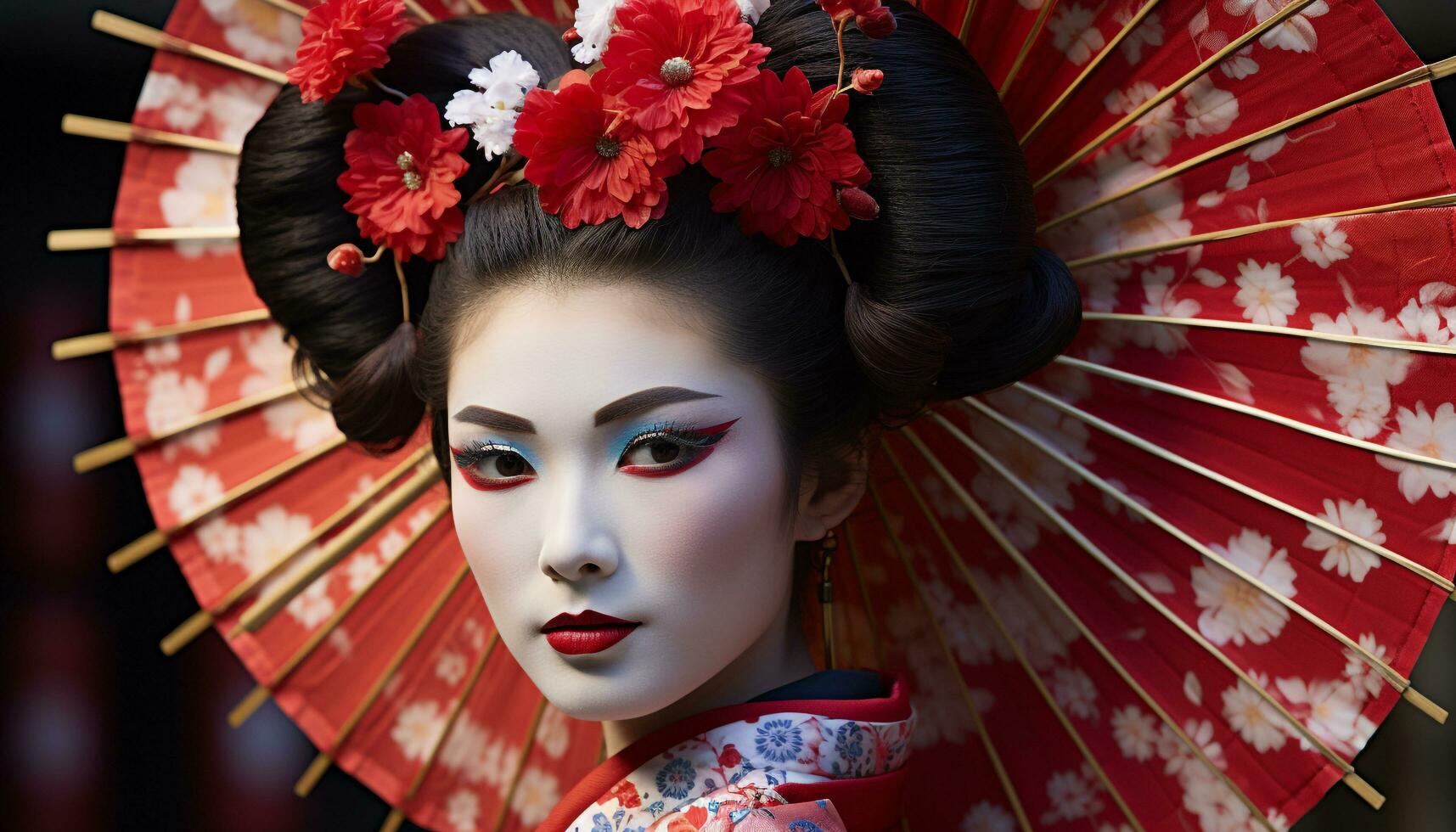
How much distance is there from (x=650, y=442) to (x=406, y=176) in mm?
397

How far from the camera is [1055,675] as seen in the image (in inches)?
56.9

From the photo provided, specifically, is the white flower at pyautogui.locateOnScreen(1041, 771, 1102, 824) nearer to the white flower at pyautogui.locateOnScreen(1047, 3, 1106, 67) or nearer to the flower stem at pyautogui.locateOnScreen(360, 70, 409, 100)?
the white flower at pyautogui.locateOnScreen(1047, 3, 1106, 67)

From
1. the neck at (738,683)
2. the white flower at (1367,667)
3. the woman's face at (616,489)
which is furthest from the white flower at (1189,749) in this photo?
the woman's face at (616,489)

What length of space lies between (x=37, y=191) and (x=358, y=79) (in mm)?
2105

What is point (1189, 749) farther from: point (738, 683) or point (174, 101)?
point (174, 101)

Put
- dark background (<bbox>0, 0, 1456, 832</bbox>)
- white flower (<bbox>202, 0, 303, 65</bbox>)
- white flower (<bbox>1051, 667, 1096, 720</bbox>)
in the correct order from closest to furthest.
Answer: white flower (<bbox>1051, 667, 1096, 720</bbox>), white flower (<bbox>202, 0, 303, 65</bbox>), dark background (<bbox>0, 0, 1456, 832</bbox>)

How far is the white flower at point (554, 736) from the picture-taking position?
1.67m

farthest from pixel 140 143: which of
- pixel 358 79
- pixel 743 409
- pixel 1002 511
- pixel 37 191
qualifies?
pixel 37 191

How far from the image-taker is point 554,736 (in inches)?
65.9

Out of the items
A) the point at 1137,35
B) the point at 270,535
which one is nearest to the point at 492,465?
the point at 270,535

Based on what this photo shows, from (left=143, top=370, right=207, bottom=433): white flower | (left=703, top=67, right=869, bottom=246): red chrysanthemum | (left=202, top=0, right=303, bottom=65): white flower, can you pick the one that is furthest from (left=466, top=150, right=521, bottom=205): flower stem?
(left=143, top=370, right=207, bottom=433): white flower

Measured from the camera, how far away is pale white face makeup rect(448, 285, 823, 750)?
113 cm

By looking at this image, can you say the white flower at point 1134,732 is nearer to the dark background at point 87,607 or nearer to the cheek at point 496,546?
the cheek at point 496,546

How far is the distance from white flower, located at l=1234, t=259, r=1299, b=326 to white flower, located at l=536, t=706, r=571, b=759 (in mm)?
976
